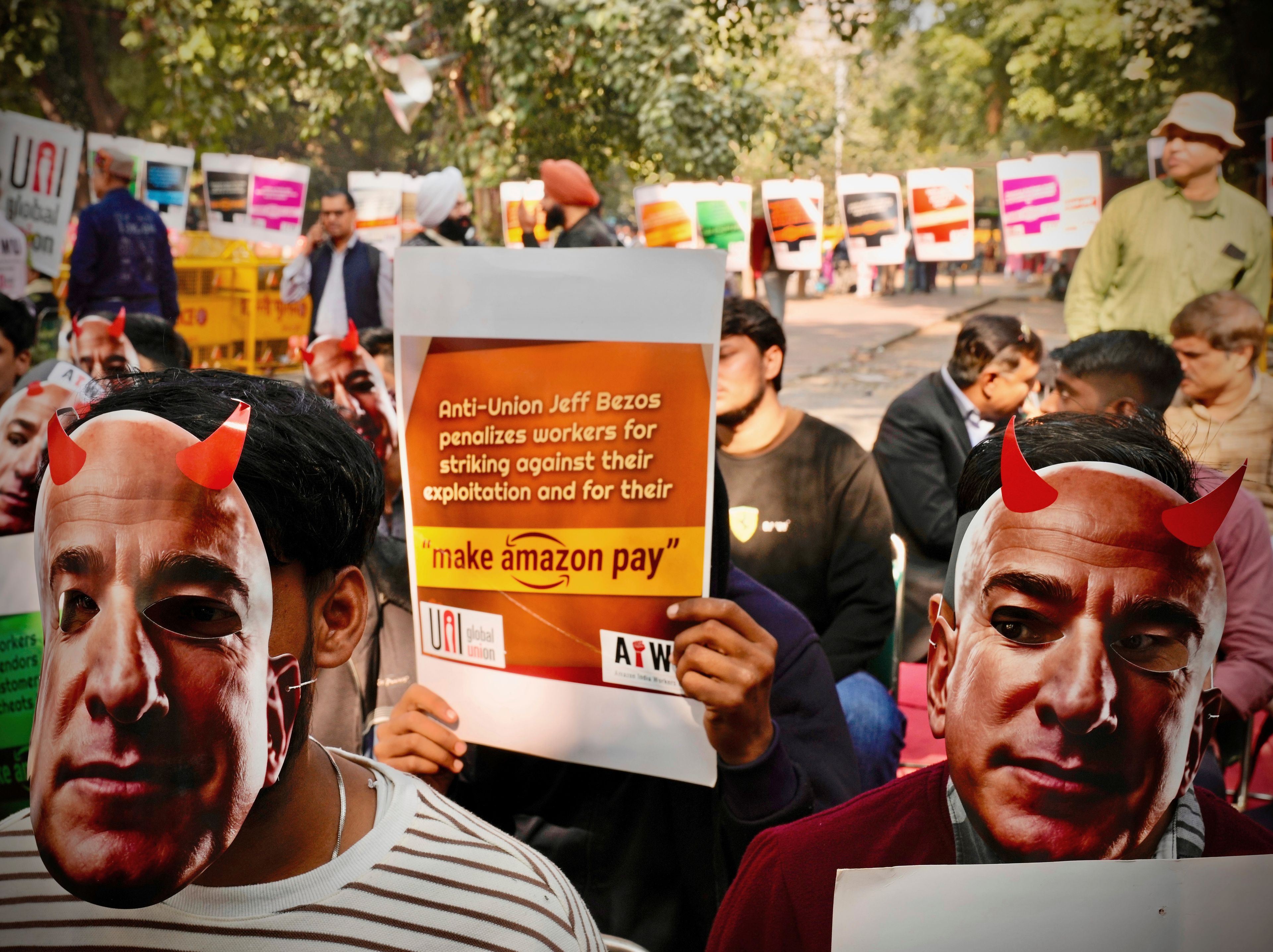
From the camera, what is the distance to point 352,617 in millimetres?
1051

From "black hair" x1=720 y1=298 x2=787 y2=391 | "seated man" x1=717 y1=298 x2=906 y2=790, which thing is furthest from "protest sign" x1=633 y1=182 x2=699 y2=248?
"seated man" x1=717 y1=298 x2=906 y2=790

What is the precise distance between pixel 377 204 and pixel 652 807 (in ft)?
27.9

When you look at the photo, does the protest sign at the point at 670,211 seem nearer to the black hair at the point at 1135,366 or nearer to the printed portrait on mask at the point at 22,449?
the black hair at the point at 1135,366

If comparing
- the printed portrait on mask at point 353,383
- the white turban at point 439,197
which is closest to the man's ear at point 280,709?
the printed portrait on mask at point 353,383

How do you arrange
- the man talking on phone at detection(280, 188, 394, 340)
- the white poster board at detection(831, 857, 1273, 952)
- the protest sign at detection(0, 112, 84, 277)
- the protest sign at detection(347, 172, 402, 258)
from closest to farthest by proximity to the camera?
1. the white poster board at detection(831, 857, 1273, 952)
2. the protest sign at detection(0, 112, 84, 277)
3. the man talking on phone at detection(280, 188, 394, 340)
4. the protest sign at detection(347, 172, 402, 258)

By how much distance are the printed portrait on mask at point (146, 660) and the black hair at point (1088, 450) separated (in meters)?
0.62

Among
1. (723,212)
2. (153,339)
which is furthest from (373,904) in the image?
(723,212)

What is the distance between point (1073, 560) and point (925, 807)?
0.27 m

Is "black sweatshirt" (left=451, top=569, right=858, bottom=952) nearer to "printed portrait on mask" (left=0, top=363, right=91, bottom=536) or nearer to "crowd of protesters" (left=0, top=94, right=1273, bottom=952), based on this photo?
"crowd of protesters" (left=0, top=94, right=1273, bottom=952)

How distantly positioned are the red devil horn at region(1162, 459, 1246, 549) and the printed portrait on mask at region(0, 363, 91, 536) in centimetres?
154

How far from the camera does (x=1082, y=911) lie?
88 centimetres

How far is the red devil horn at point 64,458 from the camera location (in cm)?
92

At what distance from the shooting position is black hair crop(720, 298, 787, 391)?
3.24 metres

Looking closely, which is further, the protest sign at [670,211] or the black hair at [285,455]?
the protest sign at [670,211]
